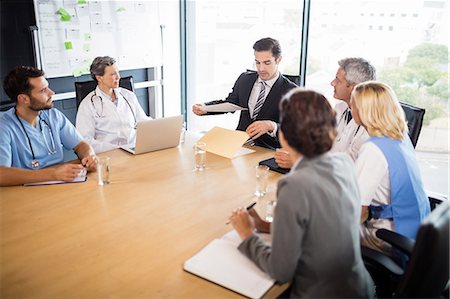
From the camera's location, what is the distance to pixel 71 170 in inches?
80.7

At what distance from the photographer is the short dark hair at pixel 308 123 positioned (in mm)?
1183

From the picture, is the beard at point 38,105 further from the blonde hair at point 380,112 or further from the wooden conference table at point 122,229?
the blonde hair at point 380,112

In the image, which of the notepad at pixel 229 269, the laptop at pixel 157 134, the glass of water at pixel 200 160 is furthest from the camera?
the laptop at pixel 157 134

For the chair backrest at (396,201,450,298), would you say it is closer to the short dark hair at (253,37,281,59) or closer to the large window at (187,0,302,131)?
the short dark hair at (253,37,281,59)

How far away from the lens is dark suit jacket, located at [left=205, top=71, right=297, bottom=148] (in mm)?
2863

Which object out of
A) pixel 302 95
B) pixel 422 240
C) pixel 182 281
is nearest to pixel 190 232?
pixel 182 281

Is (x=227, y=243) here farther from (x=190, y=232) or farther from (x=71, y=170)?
(x=71, y=170)

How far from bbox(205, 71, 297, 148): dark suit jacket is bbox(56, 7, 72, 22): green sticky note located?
158 cm

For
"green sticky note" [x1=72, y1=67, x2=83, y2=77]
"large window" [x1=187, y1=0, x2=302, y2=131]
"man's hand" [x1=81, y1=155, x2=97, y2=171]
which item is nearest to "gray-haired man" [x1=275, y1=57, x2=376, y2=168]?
"man's hand" [x1=81, y1=155, x2=97, y2=171]

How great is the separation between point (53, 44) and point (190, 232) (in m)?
2.59

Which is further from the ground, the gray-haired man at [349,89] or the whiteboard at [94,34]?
the whiteboard at [94,34]

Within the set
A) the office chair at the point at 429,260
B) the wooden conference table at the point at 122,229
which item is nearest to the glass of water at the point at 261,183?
the wooden conference table at the point at 122,229

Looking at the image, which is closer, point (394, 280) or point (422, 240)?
point (422, 240)

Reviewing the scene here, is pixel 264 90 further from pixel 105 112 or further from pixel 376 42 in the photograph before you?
pixel 376 42
